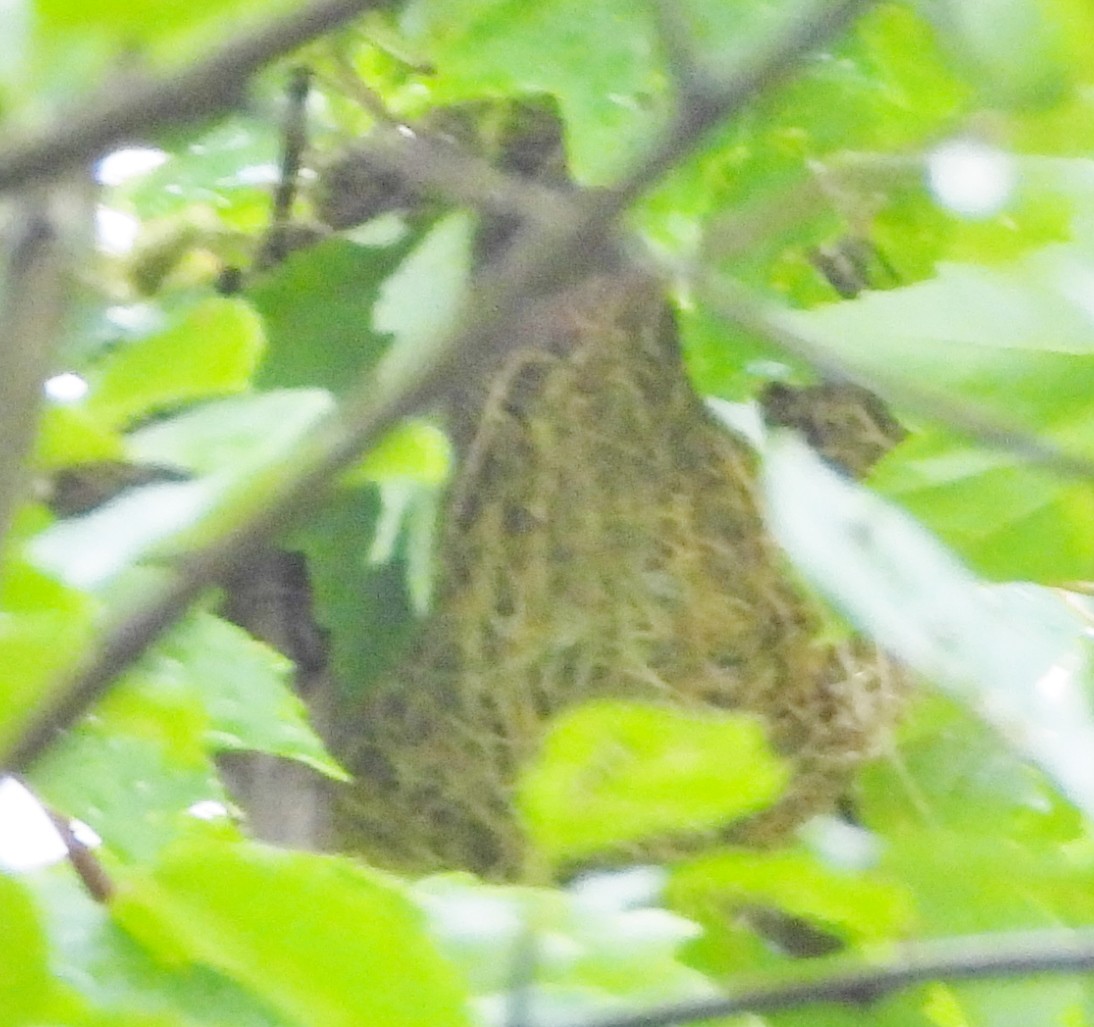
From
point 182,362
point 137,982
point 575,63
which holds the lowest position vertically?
point 137,982

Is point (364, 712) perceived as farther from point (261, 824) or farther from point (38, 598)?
point (38, 598)

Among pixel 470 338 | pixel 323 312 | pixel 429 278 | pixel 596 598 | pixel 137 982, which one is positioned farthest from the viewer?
pixel 596 598

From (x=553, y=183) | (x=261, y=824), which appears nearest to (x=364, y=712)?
(x=261, y=824)

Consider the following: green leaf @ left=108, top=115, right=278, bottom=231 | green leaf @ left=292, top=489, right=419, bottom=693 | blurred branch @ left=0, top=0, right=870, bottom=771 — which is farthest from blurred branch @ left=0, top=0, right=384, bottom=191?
green leaf @ left=292, top=489, right=419, bottom=693

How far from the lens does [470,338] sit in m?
0.11

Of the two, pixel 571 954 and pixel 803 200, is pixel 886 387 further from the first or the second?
pixel 571 954

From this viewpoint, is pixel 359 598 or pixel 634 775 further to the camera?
pixel 359 598

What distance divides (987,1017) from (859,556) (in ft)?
0.47

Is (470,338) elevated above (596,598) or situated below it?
below

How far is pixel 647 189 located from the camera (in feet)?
0.40

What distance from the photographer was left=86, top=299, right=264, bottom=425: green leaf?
264mm

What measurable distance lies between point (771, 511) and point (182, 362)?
117mm

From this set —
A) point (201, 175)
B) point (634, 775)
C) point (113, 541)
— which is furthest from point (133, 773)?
point (201, 175)

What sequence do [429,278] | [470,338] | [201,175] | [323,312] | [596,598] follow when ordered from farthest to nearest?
[596,598], [323,312], [201,175], [429,278], [470,338]
